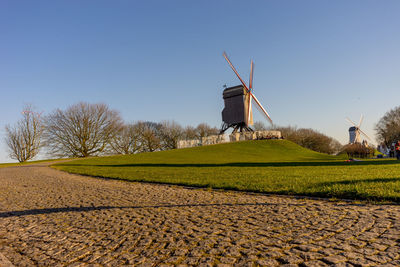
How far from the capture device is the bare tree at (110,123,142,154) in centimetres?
5327

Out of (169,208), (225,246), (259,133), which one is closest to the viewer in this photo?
(225,246)

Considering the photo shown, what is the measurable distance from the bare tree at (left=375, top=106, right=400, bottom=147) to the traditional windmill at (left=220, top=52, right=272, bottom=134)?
26247mm

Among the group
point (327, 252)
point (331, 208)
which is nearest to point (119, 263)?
point (327, 252)

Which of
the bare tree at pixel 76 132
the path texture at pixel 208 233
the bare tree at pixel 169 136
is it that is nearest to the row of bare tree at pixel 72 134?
the bare tree at pixel 76 132

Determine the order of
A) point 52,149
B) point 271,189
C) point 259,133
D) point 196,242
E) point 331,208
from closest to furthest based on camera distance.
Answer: point 196,242 < point 331,208 < point 271,189 < point 52,149 < point 259,133

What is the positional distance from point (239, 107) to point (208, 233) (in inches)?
1938

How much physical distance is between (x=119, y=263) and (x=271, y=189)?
581cm

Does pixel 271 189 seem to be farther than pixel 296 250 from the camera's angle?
Yes

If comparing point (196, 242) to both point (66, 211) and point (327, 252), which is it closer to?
point (327, 252)

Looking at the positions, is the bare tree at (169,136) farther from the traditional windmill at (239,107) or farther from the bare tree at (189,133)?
the traditional windmill at (239,107)

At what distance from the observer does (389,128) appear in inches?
2142

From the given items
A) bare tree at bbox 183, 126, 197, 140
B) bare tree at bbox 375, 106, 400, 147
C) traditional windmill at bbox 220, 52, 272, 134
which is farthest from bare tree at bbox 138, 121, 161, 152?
bare tree at bbox 375, 106, 400, 147

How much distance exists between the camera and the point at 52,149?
145ft

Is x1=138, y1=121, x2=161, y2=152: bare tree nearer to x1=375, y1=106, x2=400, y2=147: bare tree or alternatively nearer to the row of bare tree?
the row of bare tree
